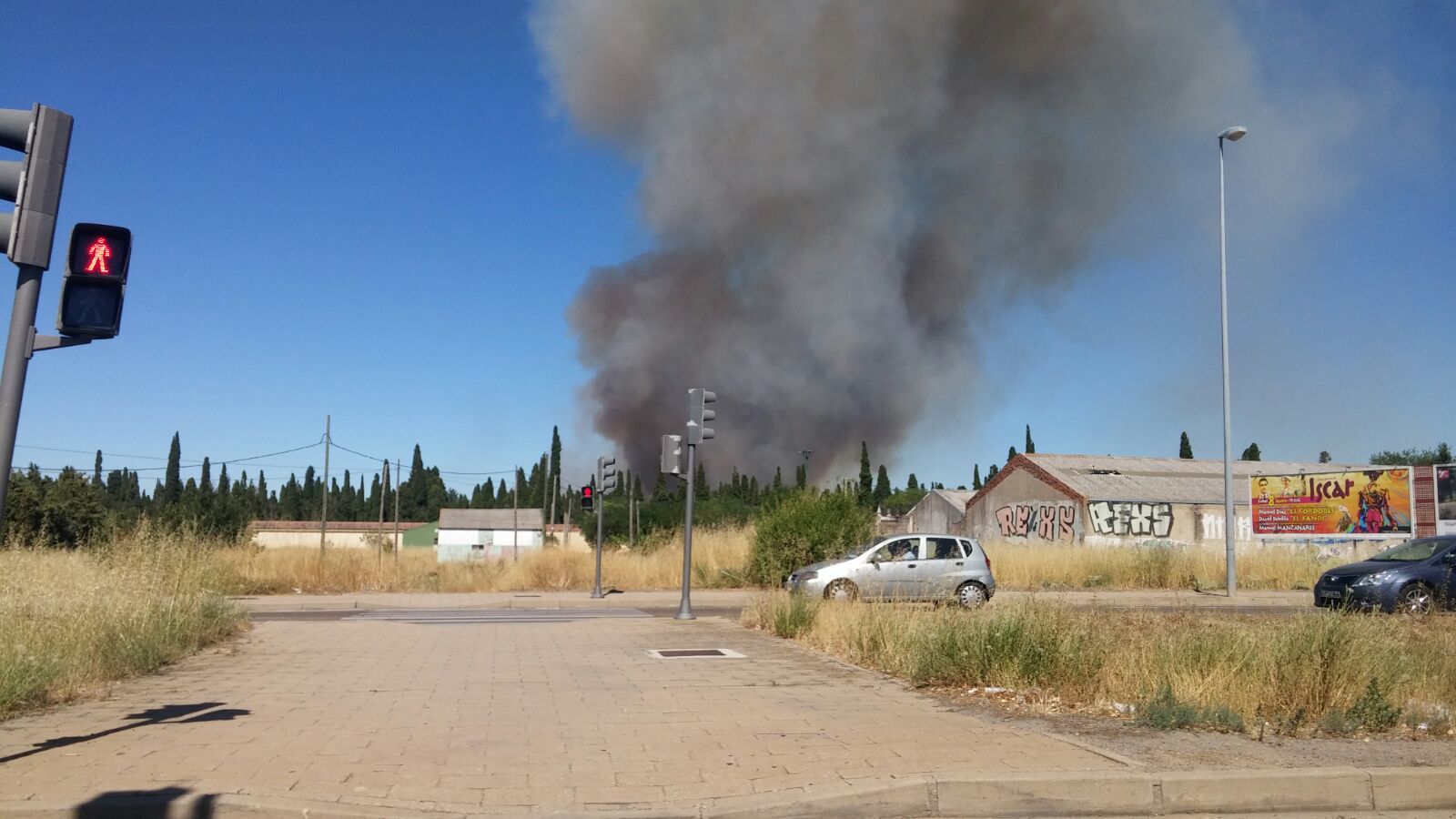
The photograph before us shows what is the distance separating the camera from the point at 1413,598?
1584cm

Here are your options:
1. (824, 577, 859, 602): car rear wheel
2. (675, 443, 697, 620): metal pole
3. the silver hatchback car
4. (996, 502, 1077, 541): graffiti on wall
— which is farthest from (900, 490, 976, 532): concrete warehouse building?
(675, 443, 697, 620): metal pole

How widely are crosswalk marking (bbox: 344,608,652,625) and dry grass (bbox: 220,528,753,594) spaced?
190 inches

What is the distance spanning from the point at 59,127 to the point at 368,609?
1483cm

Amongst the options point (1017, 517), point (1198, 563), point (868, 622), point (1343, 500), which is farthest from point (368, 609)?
point (1017, 517)

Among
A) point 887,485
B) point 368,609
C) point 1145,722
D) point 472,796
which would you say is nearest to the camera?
point 472,796

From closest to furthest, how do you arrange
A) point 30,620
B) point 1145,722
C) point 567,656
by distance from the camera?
point 1145,722 → point 30,620 → point 567,656

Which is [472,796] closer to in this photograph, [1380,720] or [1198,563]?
[1380,720]

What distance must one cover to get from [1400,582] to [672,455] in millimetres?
11501

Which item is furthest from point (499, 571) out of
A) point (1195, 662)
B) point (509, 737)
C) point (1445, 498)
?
point (1445, 498)

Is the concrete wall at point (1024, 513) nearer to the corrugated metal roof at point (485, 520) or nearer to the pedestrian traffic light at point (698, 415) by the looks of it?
the pedestrian traffic light at point (698, 415)

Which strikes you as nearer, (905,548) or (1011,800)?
(1011,800)

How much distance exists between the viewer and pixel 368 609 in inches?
751

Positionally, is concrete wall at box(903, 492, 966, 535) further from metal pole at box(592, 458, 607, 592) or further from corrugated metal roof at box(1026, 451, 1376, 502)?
metal pole at box(592, 458, 607, 592)

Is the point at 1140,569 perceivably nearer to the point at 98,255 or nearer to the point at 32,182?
the point at 98,255
